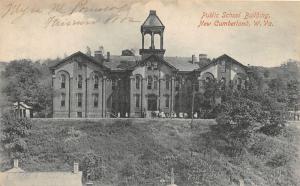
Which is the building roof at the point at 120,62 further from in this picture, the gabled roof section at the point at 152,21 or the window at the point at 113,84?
the gabled roof section at the point at 152,21

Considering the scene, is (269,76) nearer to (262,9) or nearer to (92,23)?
(262,9)

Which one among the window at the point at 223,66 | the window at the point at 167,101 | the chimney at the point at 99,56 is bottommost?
the window at the point at 167,101

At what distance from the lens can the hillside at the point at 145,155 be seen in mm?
13109

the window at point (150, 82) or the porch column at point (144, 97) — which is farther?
the window at point (150, 82)

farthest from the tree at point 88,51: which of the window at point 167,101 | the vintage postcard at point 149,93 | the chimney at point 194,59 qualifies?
the window at point 167,101

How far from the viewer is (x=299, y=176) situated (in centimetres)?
1288

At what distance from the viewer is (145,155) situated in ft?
44.8

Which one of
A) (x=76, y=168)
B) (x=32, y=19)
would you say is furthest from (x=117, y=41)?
(x=76, y=168)

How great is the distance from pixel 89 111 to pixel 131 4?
13.6ft

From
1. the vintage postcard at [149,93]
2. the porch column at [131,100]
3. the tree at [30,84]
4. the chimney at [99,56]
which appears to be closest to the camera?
the vintage postcard at [149,93]

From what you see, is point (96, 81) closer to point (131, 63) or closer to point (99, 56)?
point (131, 63)

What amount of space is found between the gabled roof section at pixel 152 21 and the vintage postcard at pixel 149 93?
25mm

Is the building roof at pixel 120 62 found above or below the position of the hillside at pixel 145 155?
above

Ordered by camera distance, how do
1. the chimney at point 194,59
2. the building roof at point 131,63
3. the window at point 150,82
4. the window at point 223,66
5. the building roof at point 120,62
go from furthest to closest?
the window at point 150,82 < the building roof at point 120,62 < the building roof at point 131,63 < the window at point 223,66 < the chimney at point 194,59
